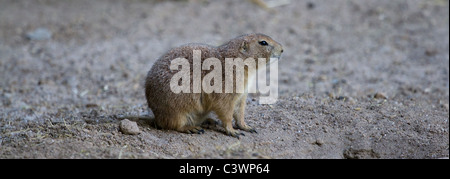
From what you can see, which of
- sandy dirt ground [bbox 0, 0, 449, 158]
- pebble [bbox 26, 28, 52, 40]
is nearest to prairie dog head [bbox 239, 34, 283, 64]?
sandy dirt ground [bbox 0, 0, 449, 158]

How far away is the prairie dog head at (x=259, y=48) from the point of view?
197 inches

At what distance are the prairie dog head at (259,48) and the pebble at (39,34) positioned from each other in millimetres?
6689

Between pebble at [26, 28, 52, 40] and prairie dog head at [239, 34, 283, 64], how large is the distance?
21.9 ft

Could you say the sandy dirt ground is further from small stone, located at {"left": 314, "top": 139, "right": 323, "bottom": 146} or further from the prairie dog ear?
A: the prairie dog ear

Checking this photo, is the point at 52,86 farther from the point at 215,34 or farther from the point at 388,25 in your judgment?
the point at 388,25

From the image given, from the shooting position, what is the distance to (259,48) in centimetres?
504

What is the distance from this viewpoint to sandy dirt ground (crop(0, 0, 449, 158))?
188 inches

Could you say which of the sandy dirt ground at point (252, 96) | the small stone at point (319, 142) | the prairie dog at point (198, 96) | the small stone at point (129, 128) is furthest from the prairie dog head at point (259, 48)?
the small stone at point (129, 128)

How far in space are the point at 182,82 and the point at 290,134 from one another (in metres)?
1.26

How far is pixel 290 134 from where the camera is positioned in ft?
16.4

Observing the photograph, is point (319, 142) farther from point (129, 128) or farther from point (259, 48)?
point (129, 128)

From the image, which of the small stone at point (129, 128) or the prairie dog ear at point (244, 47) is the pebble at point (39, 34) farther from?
the prairie dog ear at point (244, 47)

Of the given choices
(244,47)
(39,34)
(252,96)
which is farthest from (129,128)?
(39,34)

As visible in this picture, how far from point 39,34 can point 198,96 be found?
22.3ft
